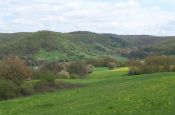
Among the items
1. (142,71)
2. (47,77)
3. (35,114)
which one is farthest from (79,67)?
(35,114)

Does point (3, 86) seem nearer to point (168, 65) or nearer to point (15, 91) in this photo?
point (15, 91)

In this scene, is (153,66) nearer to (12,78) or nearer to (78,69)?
(78,69)

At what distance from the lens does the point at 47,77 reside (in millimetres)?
71688

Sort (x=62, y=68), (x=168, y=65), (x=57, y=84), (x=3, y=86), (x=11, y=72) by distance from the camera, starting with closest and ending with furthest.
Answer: (x=3, y=86)
(x=11, y=72)
(x=57, y=84)
(x=168, y=65)
(x=62, y=68)

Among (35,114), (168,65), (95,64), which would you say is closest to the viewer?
(35,114)

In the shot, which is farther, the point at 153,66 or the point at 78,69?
the point at 78,69

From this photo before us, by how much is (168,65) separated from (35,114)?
7702 cm

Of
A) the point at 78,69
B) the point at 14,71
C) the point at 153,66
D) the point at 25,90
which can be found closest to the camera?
the point at 25,90

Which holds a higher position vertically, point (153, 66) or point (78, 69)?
point (153, 66)

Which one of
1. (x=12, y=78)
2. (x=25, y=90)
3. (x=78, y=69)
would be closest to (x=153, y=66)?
(x=78, y=69)

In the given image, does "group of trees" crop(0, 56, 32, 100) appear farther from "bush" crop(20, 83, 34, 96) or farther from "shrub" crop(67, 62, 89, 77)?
"shrub" crop(67, 62, 89, 77)

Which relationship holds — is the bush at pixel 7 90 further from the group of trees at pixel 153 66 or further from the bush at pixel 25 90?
the group of trees at pixel 153 66

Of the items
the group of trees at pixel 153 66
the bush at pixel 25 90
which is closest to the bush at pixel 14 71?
the bush at pixel 25 90

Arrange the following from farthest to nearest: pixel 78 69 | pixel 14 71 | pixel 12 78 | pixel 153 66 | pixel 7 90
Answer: pixel 78 69
pixel 153 66
pixel 14 71
pixel 12 78
pixel 7 90
